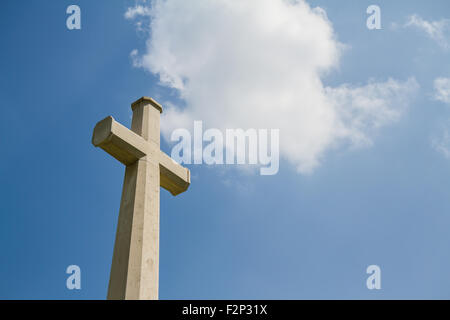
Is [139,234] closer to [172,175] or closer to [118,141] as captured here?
[118,141]

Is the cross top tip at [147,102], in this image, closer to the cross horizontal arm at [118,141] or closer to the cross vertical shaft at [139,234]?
the cross vertical shaft at [139,234]

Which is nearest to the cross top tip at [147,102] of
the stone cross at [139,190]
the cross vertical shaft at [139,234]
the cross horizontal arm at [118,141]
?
the stone cross at [139,190]

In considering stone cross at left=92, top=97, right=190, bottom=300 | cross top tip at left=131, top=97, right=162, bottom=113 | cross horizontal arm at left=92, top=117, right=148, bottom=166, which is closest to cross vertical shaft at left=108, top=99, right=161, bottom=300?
stone cross at left=92, top=97, right=190, bottom=300

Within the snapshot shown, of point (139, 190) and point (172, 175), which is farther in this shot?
point (172, 175)

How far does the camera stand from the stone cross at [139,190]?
4.34m

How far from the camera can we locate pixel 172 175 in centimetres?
583

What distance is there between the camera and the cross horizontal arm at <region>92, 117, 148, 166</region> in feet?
16.5

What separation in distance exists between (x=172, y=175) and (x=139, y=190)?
928mm

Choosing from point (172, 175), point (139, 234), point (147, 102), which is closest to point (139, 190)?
point (139, 234)

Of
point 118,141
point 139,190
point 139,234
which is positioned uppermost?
point 118,141

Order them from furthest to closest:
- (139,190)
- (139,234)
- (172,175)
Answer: (172,175) < (139,190) < (139,234)
